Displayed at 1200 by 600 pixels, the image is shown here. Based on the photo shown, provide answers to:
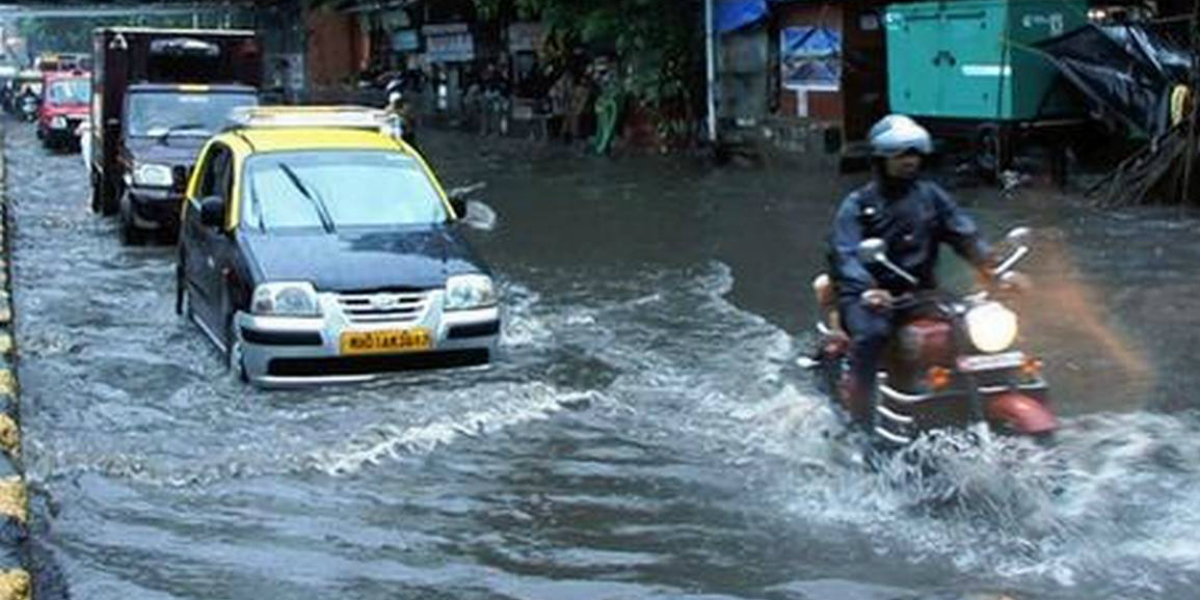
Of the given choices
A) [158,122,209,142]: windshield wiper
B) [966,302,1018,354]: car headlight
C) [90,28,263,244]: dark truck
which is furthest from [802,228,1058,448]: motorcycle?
[158,122,209,142]: windshield wiper

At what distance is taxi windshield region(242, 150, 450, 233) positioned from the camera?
10.1 m

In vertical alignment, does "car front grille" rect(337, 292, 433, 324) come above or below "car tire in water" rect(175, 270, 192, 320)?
above

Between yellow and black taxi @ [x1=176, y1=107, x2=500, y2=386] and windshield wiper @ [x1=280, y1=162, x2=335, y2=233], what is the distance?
1 centimetres

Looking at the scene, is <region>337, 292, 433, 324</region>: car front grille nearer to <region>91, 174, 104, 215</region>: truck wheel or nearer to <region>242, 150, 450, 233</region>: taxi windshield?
<region>242, 150, 450, 233</region>: taxi windshield

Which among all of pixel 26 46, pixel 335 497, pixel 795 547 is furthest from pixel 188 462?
pixel 26 46

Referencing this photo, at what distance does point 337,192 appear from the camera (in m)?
10.4

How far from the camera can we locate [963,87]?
795 inches

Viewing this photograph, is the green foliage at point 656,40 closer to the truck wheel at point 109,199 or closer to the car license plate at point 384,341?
the truck wheel at point 109,199

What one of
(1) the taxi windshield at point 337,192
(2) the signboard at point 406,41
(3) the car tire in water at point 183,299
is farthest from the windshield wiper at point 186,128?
(2) the signboard at point 406,41

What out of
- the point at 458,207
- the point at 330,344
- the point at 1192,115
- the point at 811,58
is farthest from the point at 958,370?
the point at 811,58

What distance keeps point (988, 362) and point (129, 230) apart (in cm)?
1252

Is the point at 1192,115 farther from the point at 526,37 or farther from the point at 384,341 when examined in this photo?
the point at 526,37

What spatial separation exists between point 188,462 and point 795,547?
10.4 feet

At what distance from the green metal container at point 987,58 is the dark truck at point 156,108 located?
8.61m
